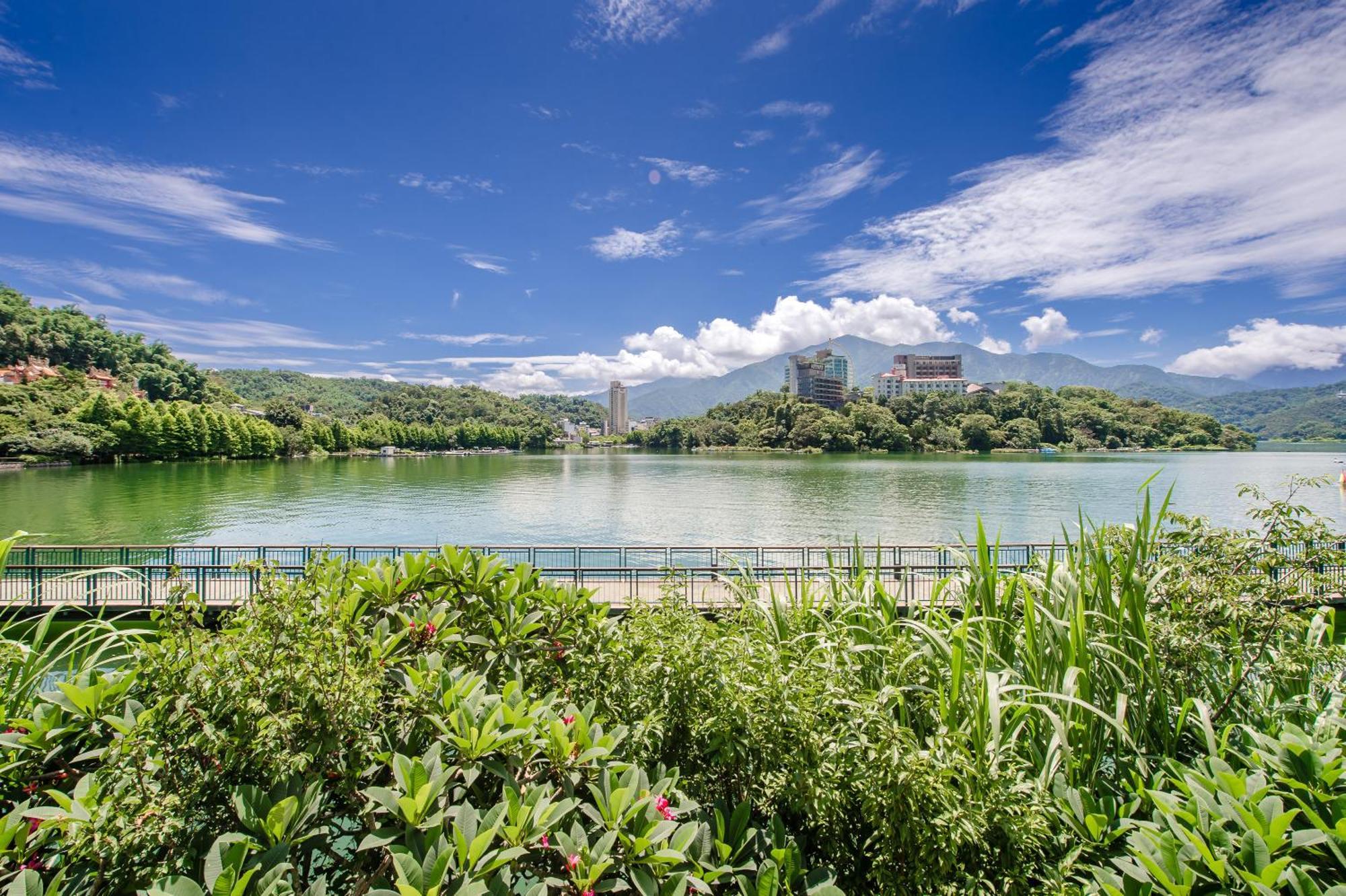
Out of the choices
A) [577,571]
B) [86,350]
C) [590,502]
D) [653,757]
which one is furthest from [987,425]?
[86,350]

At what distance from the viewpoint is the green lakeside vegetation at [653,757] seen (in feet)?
5.46

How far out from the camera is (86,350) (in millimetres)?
112250

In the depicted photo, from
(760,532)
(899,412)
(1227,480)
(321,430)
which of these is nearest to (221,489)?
(760,532)

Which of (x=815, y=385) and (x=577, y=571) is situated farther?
(x=815, y=385)

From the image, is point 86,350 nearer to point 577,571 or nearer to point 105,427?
point 105,427

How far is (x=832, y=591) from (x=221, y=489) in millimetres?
53925

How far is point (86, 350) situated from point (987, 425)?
169117mm

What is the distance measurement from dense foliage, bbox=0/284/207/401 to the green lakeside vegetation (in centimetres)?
13594

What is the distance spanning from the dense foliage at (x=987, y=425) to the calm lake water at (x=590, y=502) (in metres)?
39.8

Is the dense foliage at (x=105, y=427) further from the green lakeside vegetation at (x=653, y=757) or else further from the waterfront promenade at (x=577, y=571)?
the green lakeside vegetation at (x=653, y=757)

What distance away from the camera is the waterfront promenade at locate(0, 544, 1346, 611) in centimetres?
319

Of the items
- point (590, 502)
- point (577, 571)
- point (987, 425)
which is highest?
point (987, 425)

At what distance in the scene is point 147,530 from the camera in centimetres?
2709

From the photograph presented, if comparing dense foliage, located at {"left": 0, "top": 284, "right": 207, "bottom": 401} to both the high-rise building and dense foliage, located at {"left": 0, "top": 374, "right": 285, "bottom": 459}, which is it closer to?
dense foliage, located at {"left": 0, "top": 374, "right": 285, "bottom": 459}
